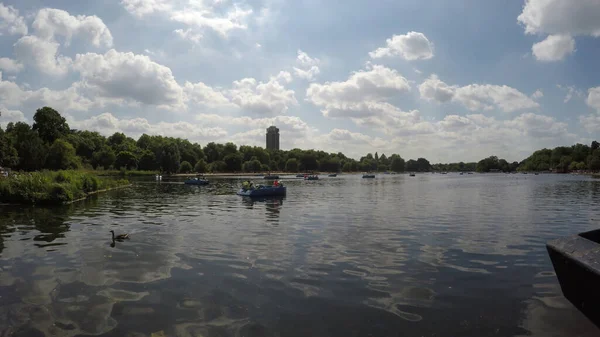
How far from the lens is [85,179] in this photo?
56.1 meters

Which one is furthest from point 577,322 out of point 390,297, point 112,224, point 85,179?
point 85,179

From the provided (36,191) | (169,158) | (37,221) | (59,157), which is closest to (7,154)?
(59,157)

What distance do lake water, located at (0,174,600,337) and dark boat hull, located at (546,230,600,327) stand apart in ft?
1.43

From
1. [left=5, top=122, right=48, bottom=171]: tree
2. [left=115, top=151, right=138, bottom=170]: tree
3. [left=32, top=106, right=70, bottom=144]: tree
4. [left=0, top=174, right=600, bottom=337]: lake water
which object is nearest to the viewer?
[left=0, top=174, right=600, bottom=337]: lake water

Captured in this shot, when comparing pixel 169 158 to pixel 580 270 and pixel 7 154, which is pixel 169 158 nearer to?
pixel 7 154

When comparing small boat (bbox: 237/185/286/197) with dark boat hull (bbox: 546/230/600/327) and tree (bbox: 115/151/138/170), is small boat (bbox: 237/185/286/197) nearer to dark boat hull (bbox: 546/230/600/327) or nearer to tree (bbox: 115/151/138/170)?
dark boat hull (bbox: 546/230/600/327)

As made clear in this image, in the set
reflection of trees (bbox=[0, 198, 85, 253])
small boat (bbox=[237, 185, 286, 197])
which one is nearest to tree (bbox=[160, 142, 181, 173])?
small boat (bbox=[237, 185, 286, 197])

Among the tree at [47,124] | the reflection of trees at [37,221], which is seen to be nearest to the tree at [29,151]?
A: the tree at [47,124]

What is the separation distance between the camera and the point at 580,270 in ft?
32.3

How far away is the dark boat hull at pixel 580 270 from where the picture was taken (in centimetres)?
941

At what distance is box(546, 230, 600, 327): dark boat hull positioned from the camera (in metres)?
9.41

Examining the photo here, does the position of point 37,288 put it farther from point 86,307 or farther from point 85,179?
point 85,179

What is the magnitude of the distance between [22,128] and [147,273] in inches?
5512

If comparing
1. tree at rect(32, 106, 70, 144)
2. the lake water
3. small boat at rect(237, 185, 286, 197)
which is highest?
tree at rect(32, 106, 70, 144)
